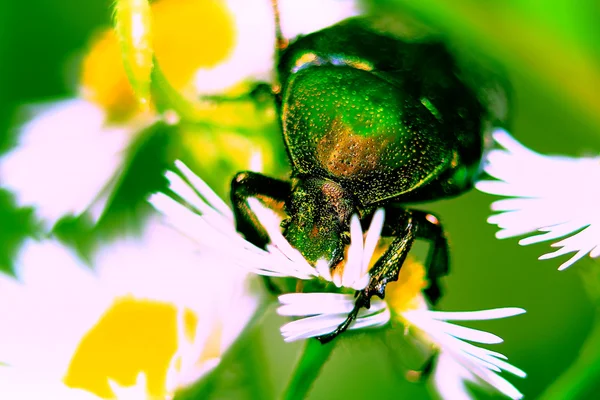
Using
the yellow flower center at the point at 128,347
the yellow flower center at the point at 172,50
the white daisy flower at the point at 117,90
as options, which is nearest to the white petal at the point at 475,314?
the yellow flower center at the point at 128,347

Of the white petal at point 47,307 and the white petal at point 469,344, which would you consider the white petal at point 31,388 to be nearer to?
the white petal at point 47,307

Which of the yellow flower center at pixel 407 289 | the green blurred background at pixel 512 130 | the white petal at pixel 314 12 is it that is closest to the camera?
the yellow flower center at pixel 407 289

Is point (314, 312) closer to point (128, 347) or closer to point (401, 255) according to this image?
point (401, 255)

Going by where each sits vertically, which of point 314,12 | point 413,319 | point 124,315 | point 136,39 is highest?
point 136,39

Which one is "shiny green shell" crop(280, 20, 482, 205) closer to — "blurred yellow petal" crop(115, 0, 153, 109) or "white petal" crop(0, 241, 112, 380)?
"blurred yellow petal" crop(115, 0, 153, 109)

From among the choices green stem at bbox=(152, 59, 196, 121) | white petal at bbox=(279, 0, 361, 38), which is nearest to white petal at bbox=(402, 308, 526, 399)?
green stem at bbox=(152, 59, 196, 121)

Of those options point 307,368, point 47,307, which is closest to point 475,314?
point 307,368
